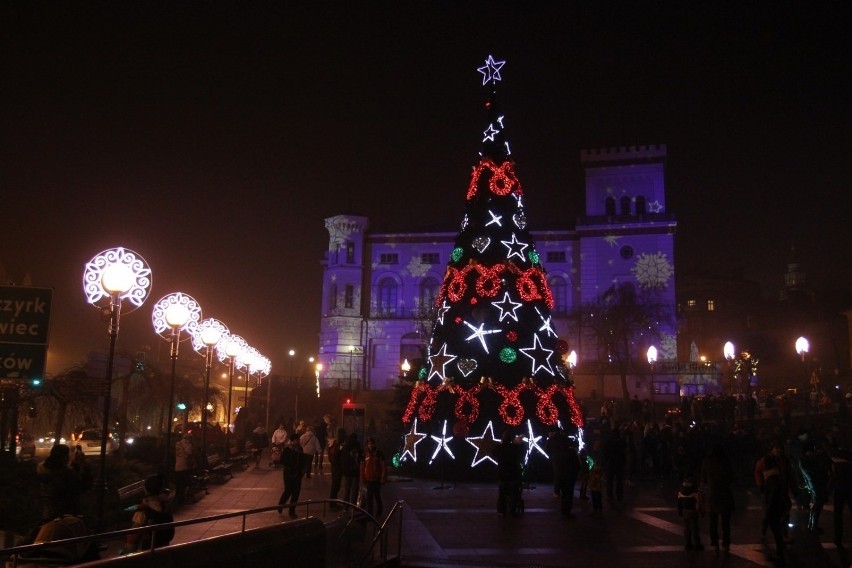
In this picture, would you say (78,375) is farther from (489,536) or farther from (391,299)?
(391,299)

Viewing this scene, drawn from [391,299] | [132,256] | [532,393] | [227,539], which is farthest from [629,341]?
[227,539]

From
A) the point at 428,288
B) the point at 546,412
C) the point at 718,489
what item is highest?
the point at 428,288

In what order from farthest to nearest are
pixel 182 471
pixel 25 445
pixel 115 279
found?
1. pixel 25 445
2. pixel 182 471
3. pixel 115 279

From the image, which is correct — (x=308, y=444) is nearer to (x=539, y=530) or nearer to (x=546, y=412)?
(x=546, y=412)

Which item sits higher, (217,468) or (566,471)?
(566,471)

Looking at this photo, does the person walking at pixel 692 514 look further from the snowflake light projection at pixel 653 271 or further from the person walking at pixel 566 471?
the snowflake light projection at pixel 653 271

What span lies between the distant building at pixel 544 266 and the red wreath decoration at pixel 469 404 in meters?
35.9

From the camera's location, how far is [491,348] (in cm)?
2197

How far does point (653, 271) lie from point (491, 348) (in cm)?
4106

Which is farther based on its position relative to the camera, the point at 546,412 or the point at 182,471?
the point at 546,412

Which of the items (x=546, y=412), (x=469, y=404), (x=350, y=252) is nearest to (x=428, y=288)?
(x=350, y=252)

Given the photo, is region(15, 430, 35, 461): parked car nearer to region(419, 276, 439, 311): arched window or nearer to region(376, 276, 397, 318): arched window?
region(376, 276, 397, 318): arched window

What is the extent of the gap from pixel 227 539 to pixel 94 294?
8.23 meters

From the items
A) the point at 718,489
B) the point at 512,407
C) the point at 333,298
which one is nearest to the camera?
the point at 718,489
